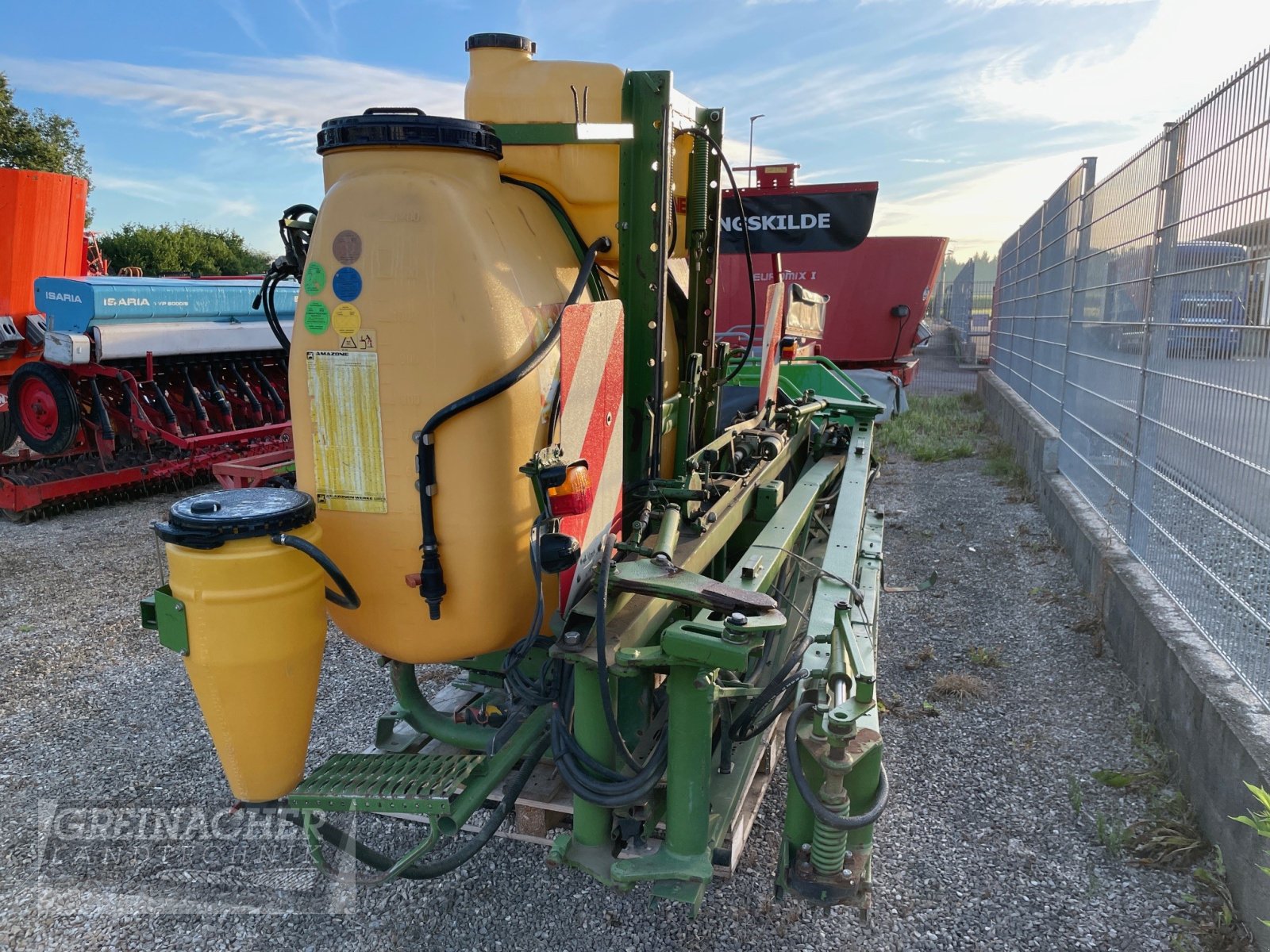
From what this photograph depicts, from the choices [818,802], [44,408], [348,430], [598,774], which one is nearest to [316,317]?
[348,430]

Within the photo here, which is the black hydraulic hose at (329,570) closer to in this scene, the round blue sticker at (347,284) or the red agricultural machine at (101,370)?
the round blue sticker at (347,284)

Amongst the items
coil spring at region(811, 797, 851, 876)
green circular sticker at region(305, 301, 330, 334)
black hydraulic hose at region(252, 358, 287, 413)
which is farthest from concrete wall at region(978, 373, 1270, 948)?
black hydraulic hose at region(252, 358, 287, 413)

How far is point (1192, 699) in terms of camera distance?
2945 mm

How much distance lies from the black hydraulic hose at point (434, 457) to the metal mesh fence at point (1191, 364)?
92.8 inches

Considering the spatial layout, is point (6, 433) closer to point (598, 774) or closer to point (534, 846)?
point (534, 846)

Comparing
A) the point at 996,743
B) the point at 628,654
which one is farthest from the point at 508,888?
the point at 996,743

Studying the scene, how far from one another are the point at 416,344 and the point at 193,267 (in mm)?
33173

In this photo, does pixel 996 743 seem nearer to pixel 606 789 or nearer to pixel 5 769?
pixel 606 789

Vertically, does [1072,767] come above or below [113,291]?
below

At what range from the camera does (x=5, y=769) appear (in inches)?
128

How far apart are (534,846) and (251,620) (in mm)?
1303

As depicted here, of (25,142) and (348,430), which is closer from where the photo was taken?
(348,430)

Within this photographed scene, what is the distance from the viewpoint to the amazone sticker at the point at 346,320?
202cm

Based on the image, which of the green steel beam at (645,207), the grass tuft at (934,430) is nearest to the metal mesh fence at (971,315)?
the grass tuft at (934,430)
